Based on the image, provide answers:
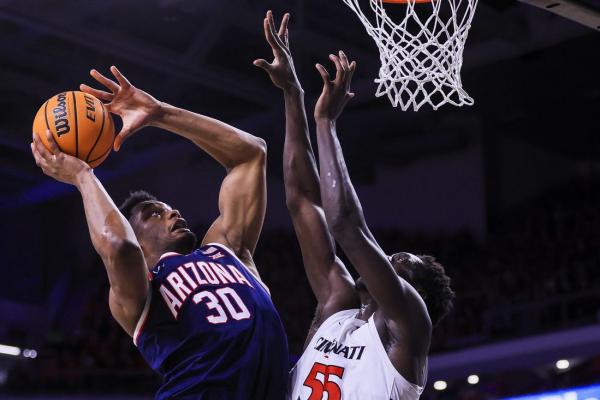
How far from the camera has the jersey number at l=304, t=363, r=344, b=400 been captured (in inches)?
135

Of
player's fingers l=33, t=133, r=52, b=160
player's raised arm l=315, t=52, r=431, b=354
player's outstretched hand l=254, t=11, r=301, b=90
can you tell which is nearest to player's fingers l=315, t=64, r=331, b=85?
player's raised arm l=315, t=52, r=431, b=354

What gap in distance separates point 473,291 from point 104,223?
34.6ft

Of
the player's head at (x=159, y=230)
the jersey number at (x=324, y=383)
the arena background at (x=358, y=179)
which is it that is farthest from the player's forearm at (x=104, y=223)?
the arena background at (x=358, y=179)

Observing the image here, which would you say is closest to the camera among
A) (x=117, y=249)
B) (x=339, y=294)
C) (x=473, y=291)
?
(x=117, y=249)

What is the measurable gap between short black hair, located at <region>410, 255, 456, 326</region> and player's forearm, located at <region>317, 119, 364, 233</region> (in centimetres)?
41

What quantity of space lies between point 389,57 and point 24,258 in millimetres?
13589

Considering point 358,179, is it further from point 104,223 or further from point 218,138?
point 104,223

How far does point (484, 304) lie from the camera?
12.4 meters

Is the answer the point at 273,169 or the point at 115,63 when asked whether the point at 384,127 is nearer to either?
→ the point at 273,169

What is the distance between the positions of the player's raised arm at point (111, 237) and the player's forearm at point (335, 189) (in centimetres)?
71

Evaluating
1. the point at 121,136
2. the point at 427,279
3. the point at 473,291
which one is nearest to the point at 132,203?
the point at 121,136

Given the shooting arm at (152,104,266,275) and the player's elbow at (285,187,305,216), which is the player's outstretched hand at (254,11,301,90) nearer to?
the shooting arm at (152,104,266,275)

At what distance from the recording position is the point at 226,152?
3.96 m

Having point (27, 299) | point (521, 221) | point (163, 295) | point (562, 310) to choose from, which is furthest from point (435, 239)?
point (163, 295)
